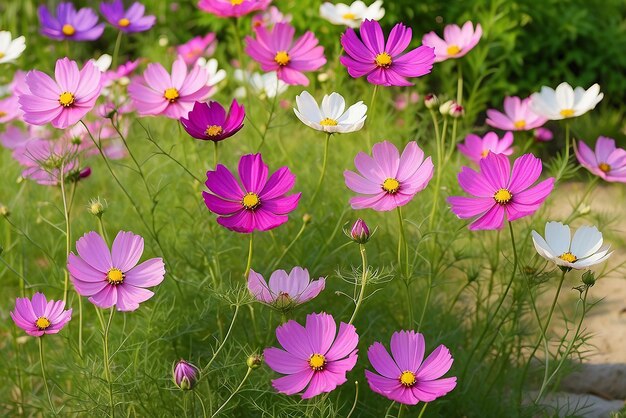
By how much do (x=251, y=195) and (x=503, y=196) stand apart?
14.2 inches

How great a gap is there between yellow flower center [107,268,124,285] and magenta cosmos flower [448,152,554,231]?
47 cm

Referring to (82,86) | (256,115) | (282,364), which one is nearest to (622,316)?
(256,115)

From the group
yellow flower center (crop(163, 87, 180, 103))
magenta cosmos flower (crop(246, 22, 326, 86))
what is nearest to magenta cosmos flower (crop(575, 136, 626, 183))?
magenta cosmos flower (crop(246, 22, 326, 86))

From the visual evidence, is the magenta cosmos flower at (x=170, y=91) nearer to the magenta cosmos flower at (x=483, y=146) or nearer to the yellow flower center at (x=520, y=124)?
the magenta cosmos flower at (x=483, y=146)

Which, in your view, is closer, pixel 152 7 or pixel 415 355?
pixel 415 355

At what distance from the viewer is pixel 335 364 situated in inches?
47.3

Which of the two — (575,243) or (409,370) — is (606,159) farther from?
(409,370)

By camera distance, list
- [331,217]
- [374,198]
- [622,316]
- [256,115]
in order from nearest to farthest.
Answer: [374,198], [331,217], [622,316], [256,115]

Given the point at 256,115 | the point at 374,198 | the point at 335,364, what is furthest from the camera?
the point at 256,115

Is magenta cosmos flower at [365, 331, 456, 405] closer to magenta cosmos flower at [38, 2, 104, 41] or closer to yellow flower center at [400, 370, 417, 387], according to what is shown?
yellow flower center at [400, 370, 417, 387]

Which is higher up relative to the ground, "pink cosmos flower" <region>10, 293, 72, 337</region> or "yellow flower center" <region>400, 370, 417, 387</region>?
"yellow flower center" <region>400, 370, 417, 387</region>

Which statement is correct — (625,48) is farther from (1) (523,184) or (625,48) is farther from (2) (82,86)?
(2) (82,86)

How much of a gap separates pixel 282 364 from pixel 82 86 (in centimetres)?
54

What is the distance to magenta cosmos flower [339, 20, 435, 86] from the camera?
1372 mm
